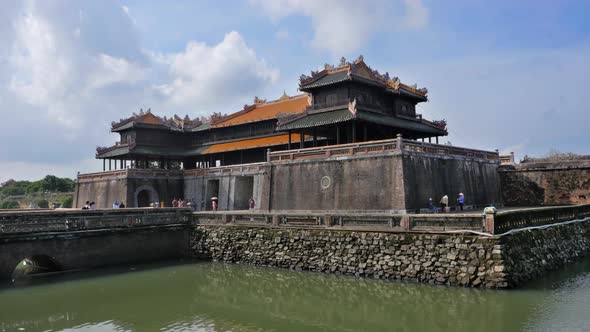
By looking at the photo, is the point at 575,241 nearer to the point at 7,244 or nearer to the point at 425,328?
the point at 425,328

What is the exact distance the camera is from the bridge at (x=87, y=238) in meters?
19.6

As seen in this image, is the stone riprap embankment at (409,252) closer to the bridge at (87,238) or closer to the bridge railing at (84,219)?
the bridge at (87,238)

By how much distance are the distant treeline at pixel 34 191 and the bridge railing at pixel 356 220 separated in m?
45.5

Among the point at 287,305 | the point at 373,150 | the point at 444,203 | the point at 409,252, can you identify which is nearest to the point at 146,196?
the point at 373,150

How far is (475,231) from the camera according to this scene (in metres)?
16.7

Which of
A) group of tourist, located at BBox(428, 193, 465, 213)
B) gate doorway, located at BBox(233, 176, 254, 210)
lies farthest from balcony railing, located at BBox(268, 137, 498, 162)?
gate doorway, located at BBox(233, 176, 254, 210)

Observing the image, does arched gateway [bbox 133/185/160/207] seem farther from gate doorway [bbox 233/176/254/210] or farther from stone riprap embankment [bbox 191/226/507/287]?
stone riprap embankment [bbox 191/226/507/287]

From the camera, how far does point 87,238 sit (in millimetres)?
21953

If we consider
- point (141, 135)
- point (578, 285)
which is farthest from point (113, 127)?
point (578, 285)

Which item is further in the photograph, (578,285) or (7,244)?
(7,244)

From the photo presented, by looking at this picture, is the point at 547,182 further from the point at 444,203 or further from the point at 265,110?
the point at 265,110

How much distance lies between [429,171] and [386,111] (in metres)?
9.13

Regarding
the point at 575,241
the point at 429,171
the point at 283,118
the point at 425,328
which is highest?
the point at 283,118

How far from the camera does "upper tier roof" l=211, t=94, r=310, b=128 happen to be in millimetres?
39544
